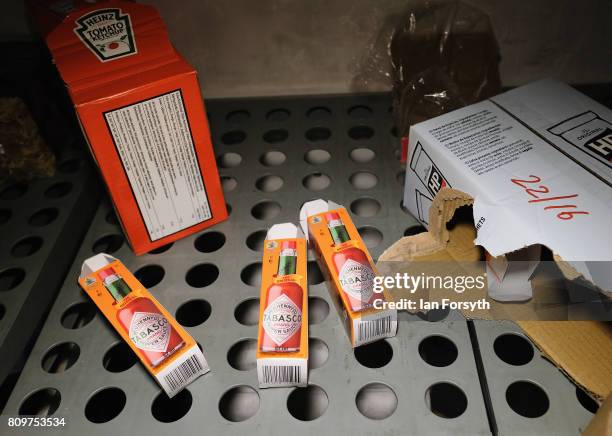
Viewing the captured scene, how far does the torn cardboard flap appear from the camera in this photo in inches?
22.5

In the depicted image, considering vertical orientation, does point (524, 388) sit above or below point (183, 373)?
below

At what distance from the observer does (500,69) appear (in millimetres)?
941

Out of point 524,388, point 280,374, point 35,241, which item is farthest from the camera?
point 35,241

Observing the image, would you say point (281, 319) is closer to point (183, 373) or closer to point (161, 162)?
point (183, 373)

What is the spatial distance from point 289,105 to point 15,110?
441mm

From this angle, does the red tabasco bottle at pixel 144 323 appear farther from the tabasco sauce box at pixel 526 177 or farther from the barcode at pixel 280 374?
the tabasco sauce box at pixel 526 177

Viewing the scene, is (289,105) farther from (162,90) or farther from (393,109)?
(162,90)

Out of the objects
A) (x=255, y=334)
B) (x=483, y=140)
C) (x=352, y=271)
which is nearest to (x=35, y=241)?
(x=255, y=334)

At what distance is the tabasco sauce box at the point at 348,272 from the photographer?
0.60 meters

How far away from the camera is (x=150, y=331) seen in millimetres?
603

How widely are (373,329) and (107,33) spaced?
1.58ft

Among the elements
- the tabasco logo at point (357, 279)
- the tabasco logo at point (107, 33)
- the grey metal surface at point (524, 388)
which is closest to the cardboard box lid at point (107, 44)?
the tabasco logo at point (107, 33)

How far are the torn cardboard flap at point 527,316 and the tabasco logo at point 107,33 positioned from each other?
411 millimetres

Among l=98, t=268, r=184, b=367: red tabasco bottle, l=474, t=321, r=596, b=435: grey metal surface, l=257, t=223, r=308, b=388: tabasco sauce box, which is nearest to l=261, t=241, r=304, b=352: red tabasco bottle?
l=257, t=223, r=308, b=388: tabasco sauce box
